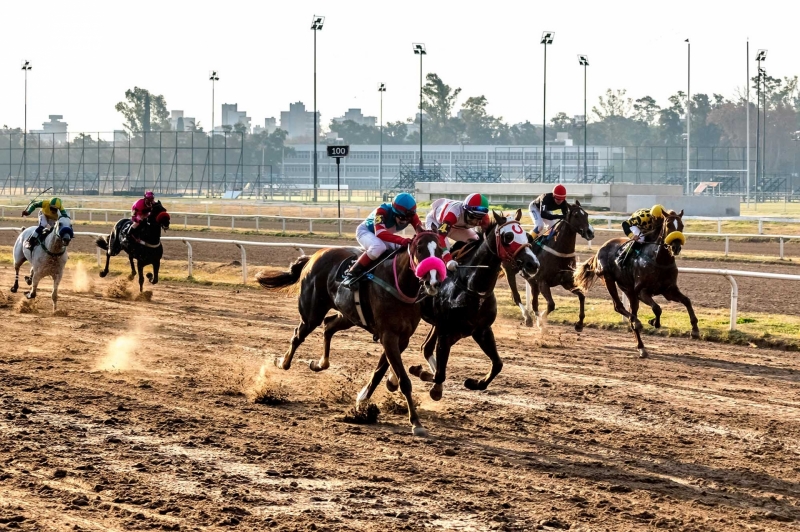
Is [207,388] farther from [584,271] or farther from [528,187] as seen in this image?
[528,187]

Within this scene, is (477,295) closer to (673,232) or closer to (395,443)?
(395,443)

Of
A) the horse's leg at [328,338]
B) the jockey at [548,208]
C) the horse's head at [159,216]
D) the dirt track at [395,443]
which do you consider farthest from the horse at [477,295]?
the horse's head at [159,216]

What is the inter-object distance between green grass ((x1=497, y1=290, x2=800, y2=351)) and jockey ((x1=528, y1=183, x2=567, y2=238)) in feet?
4.94

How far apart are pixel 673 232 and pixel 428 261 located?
526 centimetres

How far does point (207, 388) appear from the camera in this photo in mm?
9281

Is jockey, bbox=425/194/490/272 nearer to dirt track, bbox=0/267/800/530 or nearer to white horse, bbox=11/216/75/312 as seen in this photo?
dirt track, bbox=0/267/800/530

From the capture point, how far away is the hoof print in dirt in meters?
7.88

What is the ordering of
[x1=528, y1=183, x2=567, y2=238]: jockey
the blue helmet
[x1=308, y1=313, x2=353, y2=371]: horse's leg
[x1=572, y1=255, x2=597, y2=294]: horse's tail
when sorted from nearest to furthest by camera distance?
the blue helmet, [x1=308, y1=313, x2=353, y2=371]: horse's leg, [x1=528, y1=183, x2=567, y2=238]: jockey, [x1=572, y1=255, x2=597, y2=294]: horse's tail

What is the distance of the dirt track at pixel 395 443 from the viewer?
5.57 m

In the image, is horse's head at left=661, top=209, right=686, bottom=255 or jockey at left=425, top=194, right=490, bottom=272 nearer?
jockey at left=425, top=194, right=490, bottom=272

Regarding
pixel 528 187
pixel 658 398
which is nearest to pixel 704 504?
pixel 658 398

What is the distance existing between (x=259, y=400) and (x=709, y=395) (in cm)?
377

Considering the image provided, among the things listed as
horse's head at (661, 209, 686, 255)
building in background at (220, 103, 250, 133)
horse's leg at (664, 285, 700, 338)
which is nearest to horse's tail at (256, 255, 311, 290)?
horse's head at (661, 209, 686, 255)

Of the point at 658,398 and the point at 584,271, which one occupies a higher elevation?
the point at 584,271
